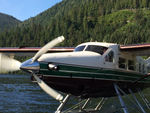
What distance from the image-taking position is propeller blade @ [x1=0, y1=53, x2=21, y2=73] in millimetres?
9461

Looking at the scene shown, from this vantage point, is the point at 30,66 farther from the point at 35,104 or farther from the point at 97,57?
the point at 35,104

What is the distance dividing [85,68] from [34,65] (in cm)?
213

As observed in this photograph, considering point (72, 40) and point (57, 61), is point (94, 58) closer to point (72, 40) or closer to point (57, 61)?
point (57, 61)

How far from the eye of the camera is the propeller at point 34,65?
858 centimetres

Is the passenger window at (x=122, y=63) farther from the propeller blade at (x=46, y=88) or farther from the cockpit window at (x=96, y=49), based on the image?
the propeller blade at (x=46, y=88)

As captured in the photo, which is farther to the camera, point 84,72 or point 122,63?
point 122,63

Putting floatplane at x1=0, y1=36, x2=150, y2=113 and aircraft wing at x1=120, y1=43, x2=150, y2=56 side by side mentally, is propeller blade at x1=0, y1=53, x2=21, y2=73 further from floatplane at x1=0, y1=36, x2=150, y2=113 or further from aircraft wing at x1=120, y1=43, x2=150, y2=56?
aircraft wing at x1=120, y1=43, x2=150, y2=56

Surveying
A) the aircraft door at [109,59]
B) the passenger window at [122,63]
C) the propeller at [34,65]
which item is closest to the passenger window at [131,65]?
the passenger window at [122,63]

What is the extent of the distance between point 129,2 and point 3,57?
19575cm

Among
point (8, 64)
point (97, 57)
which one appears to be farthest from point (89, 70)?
point (8, 64)

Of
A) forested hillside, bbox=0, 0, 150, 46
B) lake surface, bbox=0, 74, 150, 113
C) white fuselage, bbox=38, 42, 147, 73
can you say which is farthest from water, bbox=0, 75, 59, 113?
forested hillside, bbox=0, 0, 150, 46

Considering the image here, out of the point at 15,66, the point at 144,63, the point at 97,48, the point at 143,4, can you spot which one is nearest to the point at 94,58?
the point at 97,48

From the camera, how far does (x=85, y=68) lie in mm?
9711

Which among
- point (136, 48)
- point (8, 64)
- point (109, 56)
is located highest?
point (136, 48)
